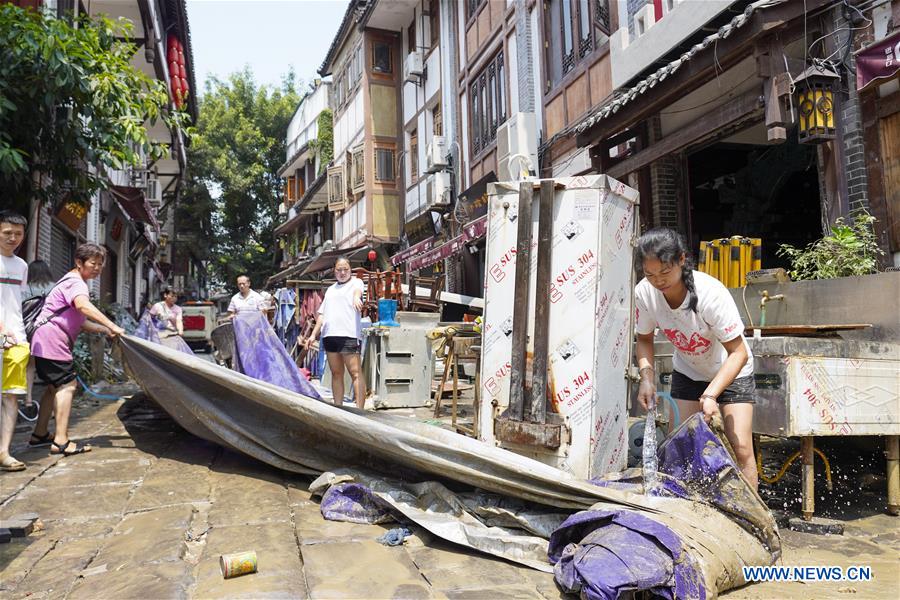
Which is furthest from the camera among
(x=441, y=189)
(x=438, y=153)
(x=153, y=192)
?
(x=153, y=192)

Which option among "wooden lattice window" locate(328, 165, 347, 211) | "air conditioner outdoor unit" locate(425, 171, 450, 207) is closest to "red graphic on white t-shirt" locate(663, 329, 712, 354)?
"air conditioner outdoor unit" locate(425, 171, 450, 207)

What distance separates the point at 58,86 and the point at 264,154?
2971cm

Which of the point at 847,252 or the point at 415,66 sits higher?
the point at 415,66

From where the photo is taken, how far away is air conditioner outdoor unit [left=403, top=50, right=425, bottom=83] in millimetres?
20312

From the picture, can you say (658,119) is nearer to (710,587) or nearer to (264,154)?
(710,587)

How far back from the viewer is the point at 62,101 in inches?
286

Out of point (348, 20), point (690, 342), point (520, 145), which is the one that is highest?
point (348, 20)

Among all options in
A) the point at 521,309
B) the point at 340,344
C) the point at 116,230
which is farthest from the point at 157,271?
the point at 521,309

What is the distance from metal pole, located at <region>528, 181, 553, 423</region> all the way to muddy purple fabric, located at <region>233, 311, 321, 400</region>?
2108mm

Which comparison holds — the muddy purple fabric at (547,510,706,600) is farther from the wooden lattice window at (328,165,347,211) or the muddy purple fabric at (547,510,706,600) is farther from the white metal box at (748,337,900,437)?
the wooden lattice window at (328,165,347,211)

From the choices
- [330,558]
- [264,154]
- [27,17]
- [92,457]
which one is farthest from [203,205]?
[330,558]

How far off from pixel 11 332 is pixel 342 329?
3.09 m

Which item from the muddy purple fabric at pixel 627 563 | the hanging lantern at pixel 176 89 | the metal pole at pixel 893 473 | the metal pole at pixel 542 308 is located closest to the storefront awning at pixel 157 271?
Answer: the hanging lantern at pixel 176 89

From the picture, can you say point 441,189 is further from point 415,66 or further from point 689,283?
point 689,283
